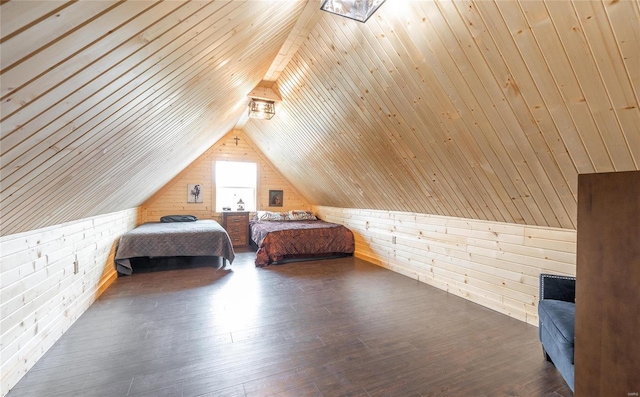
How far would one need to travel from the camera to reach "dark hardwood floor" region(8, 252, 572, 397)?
5.69 ft

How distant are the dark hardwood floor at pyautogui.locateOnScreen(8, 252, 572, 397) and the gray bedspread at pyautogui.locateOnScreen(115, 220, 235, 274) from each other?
62 centimetres

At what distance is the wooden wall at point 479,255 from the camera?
254cm

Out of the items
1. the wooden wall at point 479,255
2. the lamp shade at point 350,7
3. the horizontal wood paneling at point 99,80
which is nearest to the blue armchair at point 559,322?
the wooden wall at point 479,255

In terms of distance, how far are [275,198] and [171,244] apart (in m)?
3.13

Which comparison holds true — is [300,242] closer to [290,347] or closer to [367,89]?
[290,347]

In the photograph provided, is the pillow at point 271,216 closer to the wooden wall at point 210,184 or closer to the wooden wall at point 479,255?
the wooden wall at point 210,184

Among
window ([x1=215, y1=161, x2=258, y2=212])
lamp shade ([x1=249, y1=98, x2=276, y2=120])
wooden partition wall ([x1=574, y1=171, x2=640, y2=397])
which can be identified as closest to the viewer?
wooden partition wall ([x1=574, y1=171, x2=640, y2=397])

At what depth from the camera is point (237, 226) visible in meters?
6.29

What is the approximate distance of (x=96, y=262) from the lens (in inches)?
126

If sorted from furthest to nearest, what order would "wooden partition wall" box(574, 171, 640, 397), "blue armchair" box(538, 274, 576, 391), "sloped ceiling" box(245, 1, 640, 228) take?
"blue armchair" box(538, 274, 576, 391) < "sloped ceiling" box(245, 1, 640, 228) < "wooden partition wall" box(574, 171, 640, 397)

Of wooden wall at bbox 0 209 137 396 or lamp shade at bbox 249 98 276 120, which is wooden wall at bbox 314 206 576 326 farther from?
wooden wall at bbox 0 209 137 396

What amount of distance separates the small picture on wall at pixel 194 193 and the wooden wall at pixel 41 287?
3.15 m

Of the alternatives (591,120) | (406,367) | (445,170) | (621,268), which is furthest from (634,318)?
(445,170)

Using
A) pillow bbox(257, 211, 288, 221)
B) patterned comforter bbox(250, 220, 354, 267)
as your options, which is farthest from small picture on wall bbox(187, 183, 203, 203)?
patterned comforter bbox(250, 220, 354, 267)
